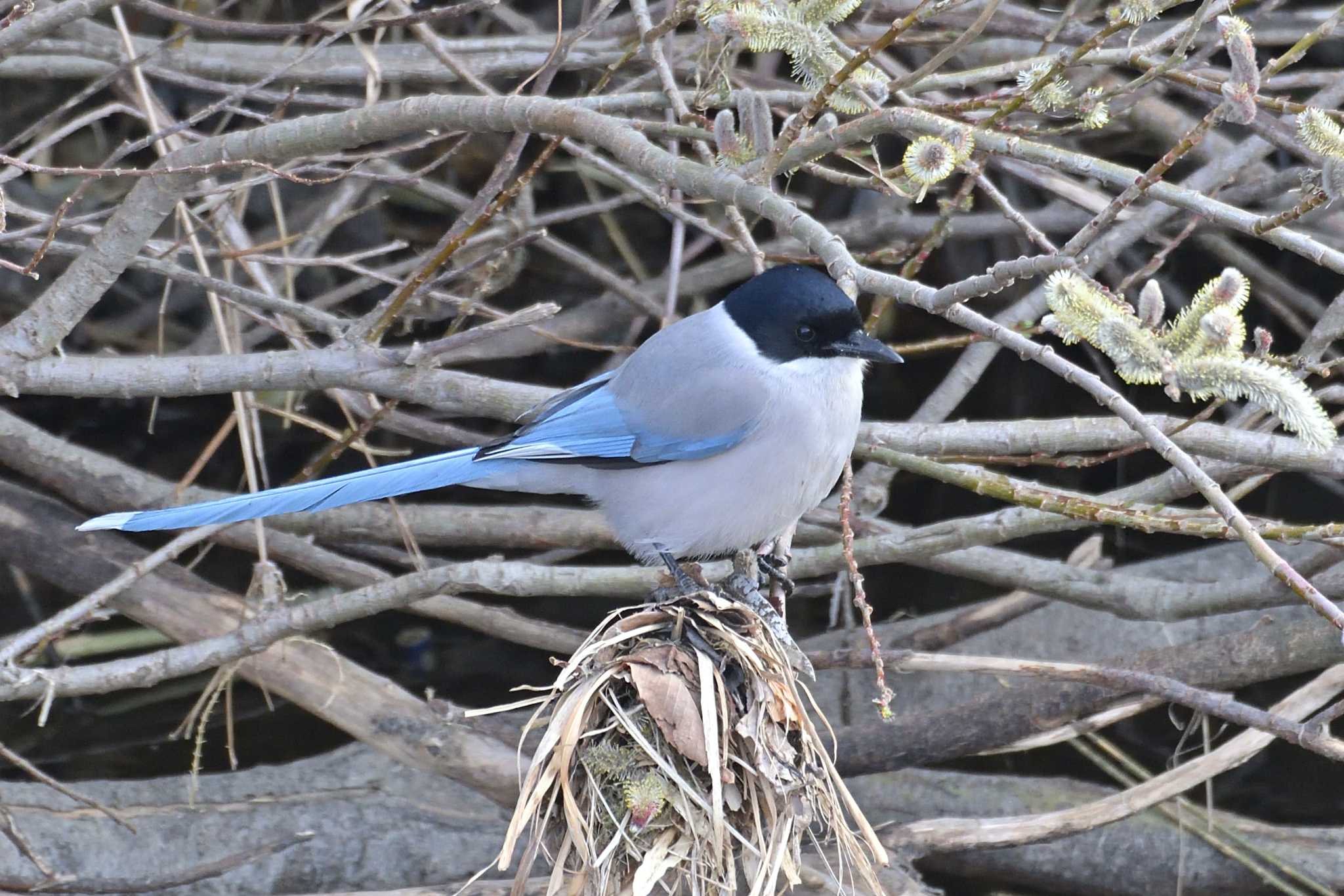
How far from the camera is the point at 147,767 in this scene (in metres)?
4.57

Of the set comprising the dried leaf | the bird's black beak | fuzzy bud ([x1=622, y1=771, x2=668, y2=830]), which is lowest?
fuzzy bud ([x1=622, y1=771, x2=668, y2=830])

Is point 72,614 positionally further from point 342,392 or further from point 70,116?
point 70,116

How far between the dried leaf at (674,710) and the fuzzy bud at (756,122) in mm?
984

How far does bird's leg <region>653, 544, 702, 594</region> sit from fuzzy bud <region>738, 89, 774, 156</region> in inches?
36.1

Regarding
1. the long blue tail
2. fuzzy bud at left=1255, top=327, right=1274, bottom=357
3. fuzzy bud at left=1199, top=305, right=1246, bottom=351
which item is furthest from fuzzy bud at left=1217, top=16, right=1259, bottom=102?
the long blue tail

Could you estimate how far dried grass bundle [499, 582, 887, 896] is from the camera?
89.9 inches

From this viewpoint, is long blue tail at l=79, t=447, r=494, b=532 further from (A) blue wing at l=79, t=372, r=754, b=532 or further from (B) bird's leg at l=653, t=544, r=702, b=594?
(B) bird's leg at l=653, t=544, r=702, b=594

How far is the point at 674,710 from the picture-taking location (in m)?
2.30

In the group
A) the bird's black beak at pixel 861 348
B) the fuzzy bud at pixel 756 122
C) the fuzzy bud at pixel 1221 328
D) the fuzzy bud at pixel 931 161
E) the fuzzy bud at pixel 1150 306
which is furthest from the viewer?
the bird's black beak at pixel 861 348

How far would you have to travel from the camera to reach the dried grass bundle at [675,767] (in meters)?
2.28

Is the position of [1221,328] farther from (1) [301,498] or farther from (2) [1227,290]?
(1) [301,498]

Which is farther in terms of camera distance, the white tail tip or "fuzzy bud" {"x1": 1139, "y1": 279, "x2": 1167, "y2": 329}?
the white tail tip

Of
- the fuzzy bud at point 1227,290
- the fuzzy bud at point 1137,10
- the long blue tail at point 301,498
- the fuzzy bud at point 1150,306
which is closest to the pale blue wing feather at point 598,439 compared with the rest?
the long blue tail at point 301,498

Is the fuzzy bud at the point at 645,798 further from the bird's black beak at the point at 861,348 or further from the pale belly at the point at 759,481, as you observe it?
the bird's black beak at the point at 861,348
